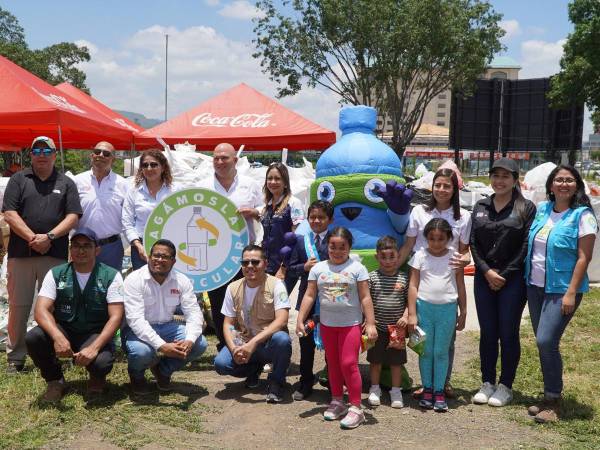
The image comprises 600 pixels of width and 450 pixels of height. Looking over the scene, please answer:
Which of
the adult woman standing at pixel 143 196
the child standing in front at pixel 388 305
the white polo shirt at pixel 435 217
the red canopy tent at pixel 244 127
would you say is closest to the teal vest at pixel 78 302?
the adult woman standing at pixel 143 196

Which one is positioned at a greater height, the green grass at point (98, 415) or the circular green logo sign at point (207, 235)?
the circular green logo sign at point (207, 235)

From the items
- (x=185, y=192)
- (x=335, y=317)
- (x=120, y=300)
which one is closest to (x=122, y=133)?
(x=185, y=192)

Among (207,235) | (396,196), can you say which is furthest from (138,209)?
(396,196)

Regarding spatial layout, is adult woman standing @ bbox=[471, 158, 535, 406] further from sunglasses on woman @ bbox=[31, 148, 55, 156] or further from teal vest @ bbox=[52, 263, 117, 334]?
sunglasses on woman @ bbox=[31, 148, 55, 156]

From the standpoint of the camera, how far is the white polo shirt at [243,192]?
4875 mm

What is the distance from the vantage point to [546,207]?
4.02 metres

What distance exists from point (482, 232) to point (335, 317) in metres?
1.08

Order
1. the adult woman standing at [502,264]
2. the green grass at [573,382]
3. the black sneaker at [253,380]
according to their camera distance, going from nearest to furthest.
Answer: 1. the green grass at [573,382]
2. the adult woman standing at [502,264]
3. the black sneaker at [253,380]

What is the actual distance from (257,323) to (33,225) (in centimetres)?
174

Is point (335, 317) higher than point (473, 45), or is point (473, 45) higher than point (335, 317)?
point (473, 45)

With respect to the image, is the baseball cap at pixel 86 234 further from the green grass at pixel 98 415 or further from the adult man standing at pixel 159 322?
the green grass at pixel 98 415

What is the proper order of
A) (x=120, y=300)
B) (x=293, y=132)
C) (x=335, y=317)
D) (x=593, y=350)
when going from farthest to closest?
(x=293, y=132), (x=593, y=350), (x=120, y=300), (x=335, y=317)

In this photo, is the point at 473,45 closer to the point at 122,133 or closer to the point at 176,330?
the point at 122,133

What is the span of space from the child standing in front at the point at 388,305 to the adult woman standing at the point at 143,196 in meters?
1.74
